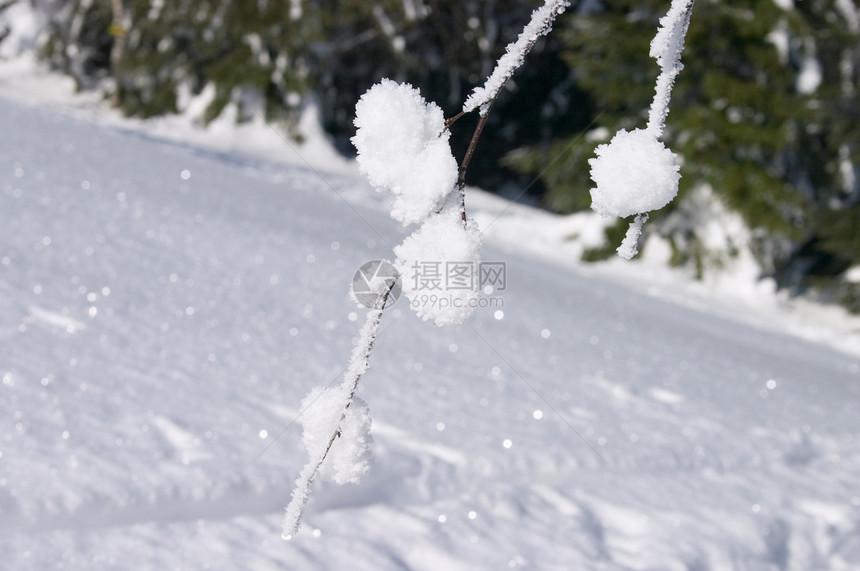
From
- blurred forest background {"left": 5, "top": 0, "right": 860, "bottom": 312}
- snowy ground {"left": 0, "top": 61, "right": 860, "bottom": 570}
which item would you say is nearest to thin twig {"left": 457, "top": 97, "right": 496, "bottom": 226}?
snowy ground {"left": 0, "top": 61, "right": 860, "bottom": 570}

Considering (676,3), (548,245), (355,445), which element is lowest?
(548,245)

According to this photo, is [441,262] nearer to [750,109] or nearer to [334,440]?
[334,440]

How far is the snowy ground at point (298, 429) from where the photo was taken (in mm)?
1090

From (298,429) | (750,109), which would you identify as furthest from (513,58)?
(750,109)

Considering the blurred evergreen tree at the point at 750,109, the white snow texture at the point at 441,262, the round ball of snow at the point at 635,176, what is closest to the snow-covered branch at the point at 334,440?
the white snow texture at the point at 441,262

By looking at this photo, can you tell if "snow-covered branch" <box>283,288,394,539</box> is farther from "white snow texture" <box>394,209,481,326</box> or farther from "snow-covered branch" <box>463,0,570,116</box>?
"snow-covered branch" <box>463,0,570,116</box>

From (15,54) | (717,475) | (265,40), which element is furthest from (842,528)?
(15,54)

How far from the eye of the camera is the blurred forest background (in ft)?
22.1

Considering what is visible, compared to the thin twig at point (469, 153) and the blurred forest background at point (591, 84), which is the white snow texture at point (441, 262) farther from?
the blurred forest background at point (591, 84)

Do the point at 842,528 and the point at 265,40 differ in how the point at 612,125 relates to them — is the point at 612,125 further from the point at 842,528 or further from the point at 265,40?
the point at 842,528

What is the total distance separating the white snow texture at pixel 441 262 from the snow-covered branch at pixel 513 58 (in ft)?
0.30

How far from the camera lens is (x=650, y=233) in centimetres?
712

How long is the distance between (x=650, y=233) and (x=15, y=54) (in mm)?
9859

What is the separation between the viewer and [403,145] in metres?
0.54
